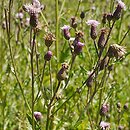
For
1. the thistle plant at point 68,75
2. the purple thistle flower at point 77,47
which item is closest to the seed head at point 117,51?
the thistle plant at point 68,75

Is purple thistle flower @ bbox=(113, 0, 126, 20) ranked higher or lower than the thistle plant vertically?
higher

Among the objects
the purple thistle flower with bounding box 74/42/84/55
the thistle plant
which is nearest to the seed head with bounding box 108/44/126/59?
the thistle plant

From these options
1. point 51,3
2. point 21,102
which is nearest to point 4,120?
point 21,102

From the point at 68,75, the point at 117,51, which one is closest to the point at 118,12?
the point at 117,51

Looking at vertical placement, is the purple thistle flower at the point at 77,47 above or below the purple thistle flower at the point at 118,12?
below

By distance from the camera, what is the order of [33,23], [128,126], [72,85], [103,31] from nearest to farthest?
[33,23] → [103,31] → [72,85] → [128,126]

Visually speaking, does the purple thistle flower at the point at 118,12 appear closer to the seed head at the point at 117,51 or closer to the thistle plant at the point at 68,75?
the thistle plant at the point at 68,75

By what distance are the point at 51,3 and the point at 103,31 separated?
5343 millimetres

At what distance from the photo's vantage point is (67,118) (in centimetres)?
251

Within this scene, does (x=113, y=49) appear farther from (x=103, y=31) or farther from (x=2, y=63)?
(x=2, y=63)

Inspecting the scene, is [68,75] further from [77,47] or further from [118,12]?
[118,12]

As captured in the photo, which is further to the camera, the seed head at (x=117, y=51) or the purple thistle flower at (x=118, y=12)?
the purple thistle flower at (x=118, y=12)

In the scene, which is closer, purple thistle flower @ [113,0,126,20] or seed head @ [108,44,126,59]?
seed head @ [108,44,126,59]

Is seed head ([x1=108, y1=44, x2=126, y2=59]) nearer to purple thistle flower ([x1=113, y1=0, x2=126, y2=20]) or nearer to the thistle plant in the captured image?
the thistle plant
